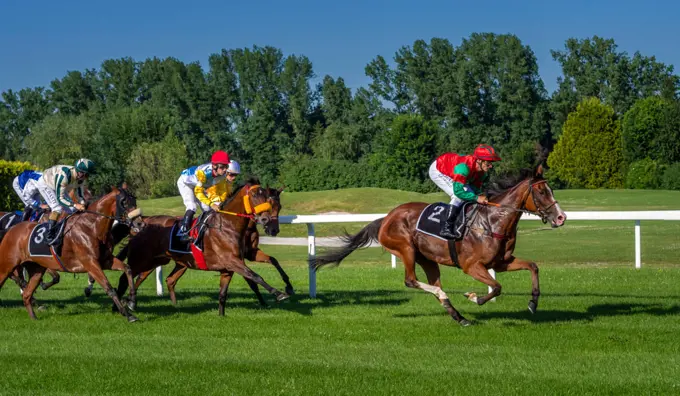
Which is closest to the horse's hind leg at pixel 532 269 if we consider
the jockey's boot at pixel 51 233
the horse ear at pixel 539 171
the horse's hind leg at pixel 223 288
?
the horse ear at pixel 539 171

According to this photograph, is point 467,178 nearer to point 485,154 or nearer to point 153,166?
point 485,154

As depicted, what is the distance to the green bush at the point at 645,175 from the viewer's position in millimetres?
49531

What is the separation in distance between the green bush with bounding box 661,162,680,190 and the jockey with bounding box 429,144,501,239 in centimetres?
4085

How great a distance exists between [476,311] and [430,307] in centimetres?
70

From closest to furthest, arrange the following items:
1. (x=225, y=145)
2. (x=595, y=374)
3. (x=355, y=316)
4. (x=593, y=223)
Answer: (x=595, y=374) < (x=355, y=316) < (x=593, y=223) < (x=225, y=145)

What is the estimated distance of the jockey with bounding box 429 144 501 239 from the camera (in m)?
9.48

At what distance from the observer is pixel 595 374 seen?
6.30 m

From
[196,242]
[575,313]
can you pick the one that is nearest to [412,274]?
[575,313]

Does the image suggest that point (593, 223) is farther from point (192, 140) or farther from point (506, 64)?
point (192, 140)

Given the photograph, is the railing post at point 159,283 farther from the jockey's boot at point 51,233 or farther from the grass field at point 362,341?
the jockey's boot at point 51,233

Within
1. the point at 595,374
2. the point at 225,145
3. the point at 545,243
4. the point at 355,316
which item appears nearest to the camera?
the point at 595,374

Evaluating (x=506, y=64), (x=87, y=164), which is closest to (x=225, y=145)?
(x=506, y=64)

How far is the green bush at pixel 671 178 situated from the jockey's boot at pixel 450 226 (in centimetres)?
4146

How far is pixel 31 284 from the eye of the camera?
35.4 ft
